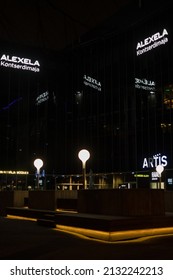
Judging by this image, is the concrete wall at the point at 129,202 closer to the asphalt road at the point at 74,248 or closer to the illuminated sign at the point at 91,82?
the asphalt road at the point at 74,248

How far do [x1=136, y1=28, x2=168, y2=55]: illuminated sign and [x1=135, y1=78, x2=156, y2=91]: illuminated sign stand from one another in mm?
2123

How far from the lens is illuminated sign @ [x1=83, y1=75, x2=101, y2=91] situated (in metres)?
26.4

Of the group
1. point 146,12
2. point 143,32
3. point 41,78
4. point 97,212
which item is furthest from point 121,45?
point 97,212

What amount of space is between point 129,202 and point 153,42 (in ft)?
50.7

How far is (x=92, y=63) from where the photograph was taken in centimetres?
2930

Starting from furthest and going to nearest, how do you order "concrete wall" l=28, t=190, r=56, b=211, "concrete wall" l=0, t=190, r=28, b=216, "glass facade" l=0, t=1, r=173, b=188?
1. "glass facade" l=0, t=1, r=173, b=188
2. "concrete wall" l=0, t=190, r=28, b=216
3. "concrete wall" l=28, t=190, r=56, b=211

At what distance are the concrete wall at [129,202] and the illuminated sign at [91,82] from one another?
17.4 metres

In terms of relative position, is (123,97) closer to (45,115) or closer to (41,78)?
(41,78)

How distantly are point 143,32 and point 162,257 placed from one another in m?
21.6

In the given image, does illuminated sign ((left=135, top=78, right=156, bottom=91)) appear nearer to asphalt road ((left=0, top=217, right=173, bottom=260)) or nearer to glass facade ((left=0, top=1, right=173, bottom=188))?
glass facade ((left=0, top=1, right=173, bottom=188))

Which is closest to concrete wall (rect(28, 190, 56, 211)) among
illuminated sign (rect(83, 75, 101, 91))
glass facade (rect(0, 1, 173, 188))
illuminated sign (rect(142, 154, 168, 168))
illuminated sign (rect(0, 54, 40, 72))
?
illuminated sign (rect(0, 54, 40, 72))

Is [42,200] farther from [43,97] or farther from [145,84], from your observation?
[43,97]

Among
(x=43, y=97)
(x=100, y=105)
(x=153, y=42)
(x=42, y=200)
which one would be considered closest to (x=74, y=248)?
(x=42, y=200)
